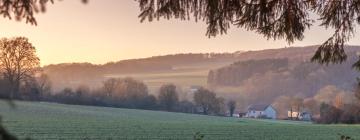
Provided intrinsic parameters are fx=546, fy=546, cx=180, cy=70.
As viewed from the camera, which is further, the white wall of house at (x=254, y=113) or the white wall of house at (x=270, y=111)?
the white wall of house at (x=270, y=111)

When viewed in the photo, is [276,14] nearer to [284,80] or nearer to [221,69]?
[284,80]

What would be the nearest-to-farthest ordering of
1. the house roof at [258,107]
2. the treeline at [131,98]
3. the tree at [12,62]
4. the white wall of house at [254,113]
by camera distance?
the tree at [12,62] → the treeline at [131,98] → the white wall of house at [254,113] → the house roof at [258,107]

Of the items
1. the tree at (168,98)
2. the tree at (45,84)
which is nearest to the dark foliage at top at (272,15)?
the tree at (45,84)

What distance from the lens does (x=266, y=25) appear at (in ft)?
20.4

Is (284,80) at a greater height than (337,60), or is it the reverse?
(284,80)

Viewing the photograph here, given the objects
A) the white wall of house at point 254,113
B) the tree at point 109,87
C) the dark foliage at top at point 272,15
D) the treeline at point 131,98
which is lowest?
the dark foliage at top at point 272,15

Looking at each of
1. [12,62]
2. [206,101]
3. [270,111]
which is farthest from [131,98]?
[12,62]

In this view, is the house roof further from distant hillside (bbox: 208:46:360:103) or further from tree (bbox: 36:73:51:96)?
tree (bbox: 36:73:51:96)

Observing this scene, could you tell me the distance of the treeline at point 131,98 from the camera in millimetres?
71312

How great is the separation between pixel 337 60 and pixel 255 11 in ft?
5.95

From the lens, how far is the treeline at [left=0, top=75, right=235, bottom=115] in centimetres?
7131

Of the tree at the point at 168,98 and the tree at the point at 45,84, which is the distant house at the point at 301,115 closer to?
the tree at the point at 168,98

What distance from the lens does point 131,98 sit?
271 ft

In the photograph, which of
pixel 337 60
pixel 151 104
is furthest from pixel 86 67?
pixel 337 60
